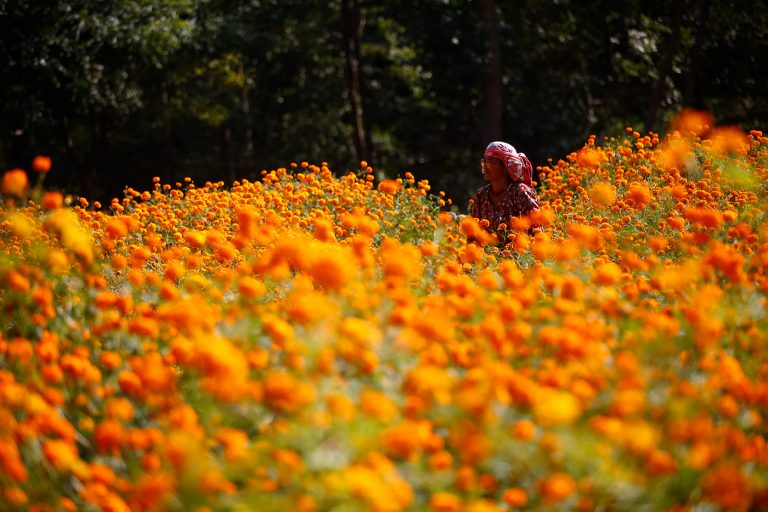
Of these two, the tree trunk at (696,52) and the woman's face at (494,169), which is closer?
the woman's face at (494,169)

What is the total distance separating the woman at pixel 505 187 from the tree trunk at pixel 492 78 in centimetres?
1073

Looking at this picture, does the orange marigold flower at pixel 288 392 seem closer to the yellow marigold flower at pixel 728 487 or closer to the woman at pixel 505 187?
the yellow marigold flower at pixel 728 487

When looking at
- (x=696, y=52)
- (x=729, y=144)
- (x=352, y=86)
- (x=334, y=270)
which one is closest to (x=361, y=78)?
(x=352, y=86)

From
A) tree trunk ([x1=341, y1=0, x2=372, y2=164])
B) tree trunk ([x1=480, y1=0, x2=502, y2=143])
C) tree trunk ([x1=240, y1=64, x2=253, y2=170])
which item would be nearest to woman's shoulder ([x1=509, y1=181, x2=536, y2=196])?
tree trunk ([x1=480, y1=0, x2=502, y2=143])

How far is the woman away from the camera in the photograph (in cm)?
656

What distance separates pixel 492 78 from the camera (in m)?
17.7

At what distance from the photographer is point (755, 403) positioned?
8.75ft

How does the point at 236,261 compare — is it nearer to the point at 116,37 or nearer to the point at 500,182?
the point at 500,182

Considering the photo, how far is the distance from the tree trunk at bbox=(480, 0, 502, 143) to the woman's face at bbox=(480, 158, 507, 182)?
10.8m

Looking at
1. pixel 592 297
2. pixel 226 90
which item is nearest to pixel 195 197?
pixel 592 297

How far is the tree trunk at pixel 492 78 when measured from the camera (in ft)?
57.3

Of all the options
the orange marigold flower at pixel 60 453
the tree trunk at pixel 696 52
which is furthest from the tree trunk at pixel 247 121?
the orange marigold flower at pixel 60 453

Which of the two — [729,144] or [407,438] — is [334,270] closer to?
[407,438]

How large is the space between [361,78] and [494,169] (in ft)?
47.7
